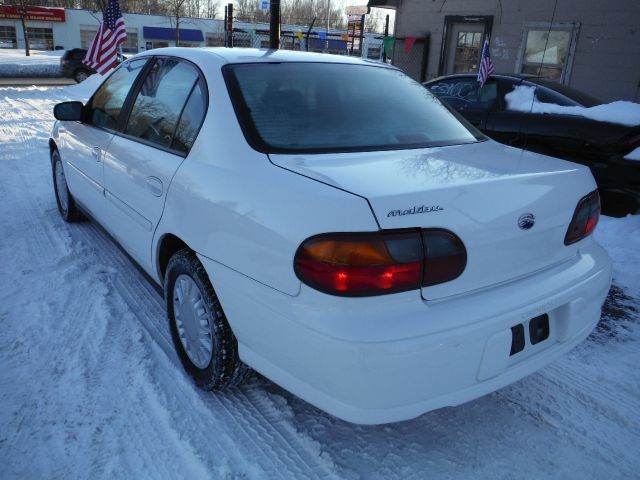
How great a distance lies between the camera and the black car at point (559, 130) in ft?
17.5

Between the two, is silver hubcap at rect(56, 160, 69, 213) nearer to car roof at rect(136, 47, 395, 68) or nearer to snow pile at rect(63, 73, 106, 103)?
car roof at rect(136, 47, 395, 68)

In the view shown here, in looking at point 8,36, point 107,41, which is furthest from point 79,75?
point 8,36

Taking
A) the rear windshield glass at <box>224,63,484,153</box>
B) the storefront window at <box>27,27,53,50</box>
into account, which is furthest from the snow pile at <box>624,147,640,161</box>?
the storefront window at <box>27,27,53,50</box>

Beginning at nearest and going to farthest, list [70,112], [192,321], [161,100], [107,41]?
[192,321] → [161,100] → [70,112] → [107,41]

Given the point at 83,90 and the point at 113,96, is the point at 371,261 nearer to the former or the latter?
the point at 113,96

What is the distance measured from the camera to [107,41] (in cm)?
922

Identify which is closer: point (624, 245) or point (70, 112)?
point (70, 112)

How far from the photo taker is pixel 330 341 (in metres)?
1.67

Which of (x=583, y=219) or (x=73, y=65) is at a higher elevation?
(x=583, y=219)

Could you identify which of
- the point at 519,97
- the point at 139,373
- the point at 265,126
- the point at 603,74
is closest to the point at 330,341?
the point at 265,126

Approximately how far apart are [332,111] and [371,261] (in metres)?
1.09

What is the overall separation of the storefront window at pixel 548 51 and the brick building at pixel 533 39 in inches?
0.8

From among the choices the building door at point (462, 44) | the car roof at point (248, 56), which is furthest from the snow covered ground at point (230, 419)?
the building door at point (462, 44)

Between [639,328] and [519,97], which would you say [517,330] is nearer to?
[639,328]
